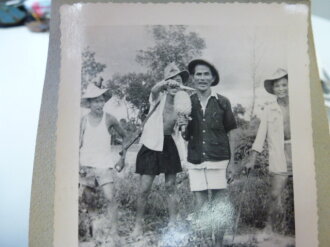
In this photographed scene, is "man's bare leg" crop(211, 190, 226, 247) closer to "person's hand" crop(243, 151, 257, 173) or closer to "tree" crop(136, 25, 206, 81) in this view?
"person's hand" crop(243, 151, 257, 173)

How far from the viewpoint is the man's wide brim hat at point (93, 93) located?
372mm

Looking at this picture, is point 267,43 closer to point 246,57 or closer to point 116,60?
point 246,57

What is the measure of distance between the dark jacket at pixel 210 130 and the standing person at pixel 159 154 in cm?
2

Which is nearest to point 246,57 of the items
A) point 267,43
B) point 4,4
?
point 267,43

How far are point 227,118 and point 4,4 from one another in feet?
1.07

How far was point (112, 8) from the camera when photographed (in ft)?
1.26

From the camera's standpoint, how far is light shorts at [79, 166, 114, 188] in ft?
1.18

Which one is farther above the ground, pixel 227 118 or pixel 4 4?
pixel 4 4

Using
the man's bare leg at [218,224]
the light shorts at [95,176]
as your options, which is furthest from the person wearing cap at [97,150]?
the man's bare leg at [218,224]

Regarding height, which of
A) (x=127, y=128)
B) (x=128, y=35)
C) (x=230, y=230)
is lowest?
(x=230, y=230)

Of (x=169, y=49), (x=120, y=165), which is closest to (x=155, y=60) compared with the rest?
(x=169, y=49)

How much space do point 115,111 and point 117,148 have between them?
0.14 feet

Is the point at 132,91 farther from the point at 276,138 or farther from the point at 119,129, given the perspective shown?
the point at 276,138

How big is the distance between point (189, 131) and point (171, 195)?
7cm
